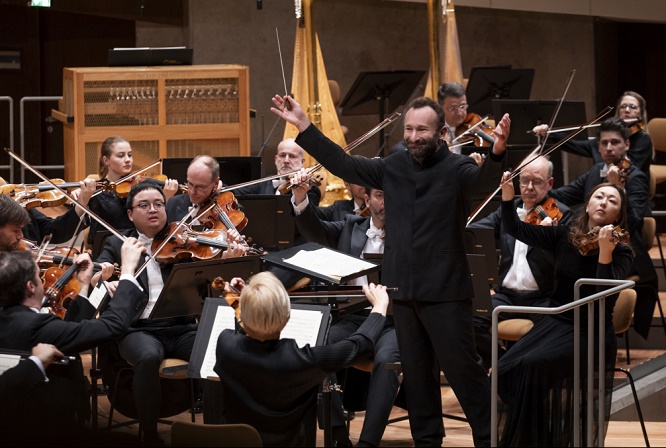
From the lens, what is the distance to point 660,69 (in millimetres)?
8742

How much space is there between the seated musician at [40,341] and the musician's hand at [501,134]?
1.39 m

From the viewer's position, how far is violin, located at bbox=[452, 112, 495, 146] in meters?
5.98

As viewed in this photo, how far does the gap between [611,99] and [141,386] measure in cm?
605

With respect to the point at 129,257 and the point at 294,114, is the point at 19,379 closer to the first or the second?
the point at 129,257

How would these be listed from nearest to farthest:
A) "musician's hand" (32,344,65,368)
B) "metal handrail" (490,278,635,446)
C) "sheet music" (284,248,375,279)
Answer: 1. "musician's hand" (32,344,65,368)
2. "metal handrail" (490,278,635,446)
3. "sheet music" (284,248,375,279)

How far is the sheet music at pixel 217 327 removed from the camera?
3689 mm

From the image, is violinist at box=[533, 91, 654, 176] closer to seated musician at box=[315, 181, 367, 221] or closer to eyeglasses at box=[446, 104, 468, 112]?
eyeglasses at box=[446, 104, 468, 112]

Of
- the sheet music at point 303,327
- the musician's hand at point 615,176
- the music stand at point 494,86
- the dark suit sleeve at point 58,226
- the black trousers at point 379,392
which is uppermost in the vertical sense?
the music stand at point 494,86

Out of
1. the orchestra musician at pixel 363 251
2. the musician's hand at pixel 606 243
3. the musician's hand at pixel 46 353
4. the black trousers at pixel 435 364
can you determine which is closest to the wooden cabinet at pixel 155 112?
the orchestra musician at pixel 363 251

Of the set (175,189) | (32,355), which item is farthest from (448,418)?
(32,355)

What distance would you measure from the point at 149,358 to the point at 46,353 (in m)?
0.89

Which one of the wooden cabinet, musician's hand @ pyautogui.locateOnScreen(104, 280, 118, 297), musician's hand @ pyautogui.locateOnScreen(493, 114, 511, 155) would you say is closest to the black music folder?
musician's hand @ pyautogui.locateOnScreen(104, 280, 118, 297)

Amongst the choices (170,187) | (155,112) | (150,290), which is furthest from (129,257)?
(155,112)

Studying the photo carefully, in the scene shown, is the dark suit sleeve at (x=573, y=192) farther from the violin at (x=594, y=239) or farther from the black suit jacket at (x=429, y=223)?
the black suit jacket at (x=429, y=223)
